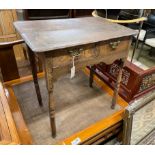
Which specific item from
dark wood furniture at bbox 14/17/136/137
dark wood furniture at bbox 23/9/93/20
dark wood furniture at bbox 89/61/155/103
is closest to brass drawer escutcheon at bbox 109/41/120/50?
dark wood furniture at bbox 14/17/136/137

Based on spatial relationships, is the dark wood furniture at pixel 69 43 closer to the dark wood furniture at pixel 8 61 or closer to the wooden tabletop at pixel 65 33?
the wooden tabletop at pixel 65 33

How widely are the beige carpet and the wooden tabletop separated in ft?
1.95

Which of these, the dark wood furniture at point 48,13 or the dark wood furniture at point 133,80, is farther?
the dark wood furniture at point 48,13

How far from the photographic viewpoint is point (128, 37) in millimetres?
958

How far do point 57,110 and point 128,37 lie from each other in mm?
722

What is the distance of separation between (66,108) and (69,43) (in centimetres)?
64

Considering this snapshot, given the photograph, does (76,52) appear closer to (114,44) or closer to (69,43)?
(69,43)

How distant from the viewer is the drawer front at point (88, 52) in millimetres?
778

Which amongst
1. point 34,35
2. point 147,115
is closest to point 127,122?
point 147,115

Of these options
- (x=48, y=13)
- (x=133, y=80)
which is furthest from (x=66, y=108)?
(x=48, y=13)

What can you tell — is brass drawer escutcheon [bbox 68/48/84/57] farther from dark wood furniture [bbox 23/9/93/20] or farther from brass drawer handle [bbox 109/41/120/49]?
dark wood furniture [bbox 23/9/93/20]

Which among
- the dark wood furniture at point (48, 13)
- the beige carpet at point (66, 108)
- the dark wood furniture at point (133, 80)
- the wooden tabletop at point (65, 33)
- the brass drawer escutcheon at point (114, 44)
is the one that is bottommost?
the beige carpet at point (66, 108)

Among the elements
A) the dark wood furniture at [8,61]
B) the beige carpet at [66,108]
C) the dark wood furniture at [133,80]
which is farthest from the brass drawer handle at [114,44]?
the dark wood furniture at [8,61]
